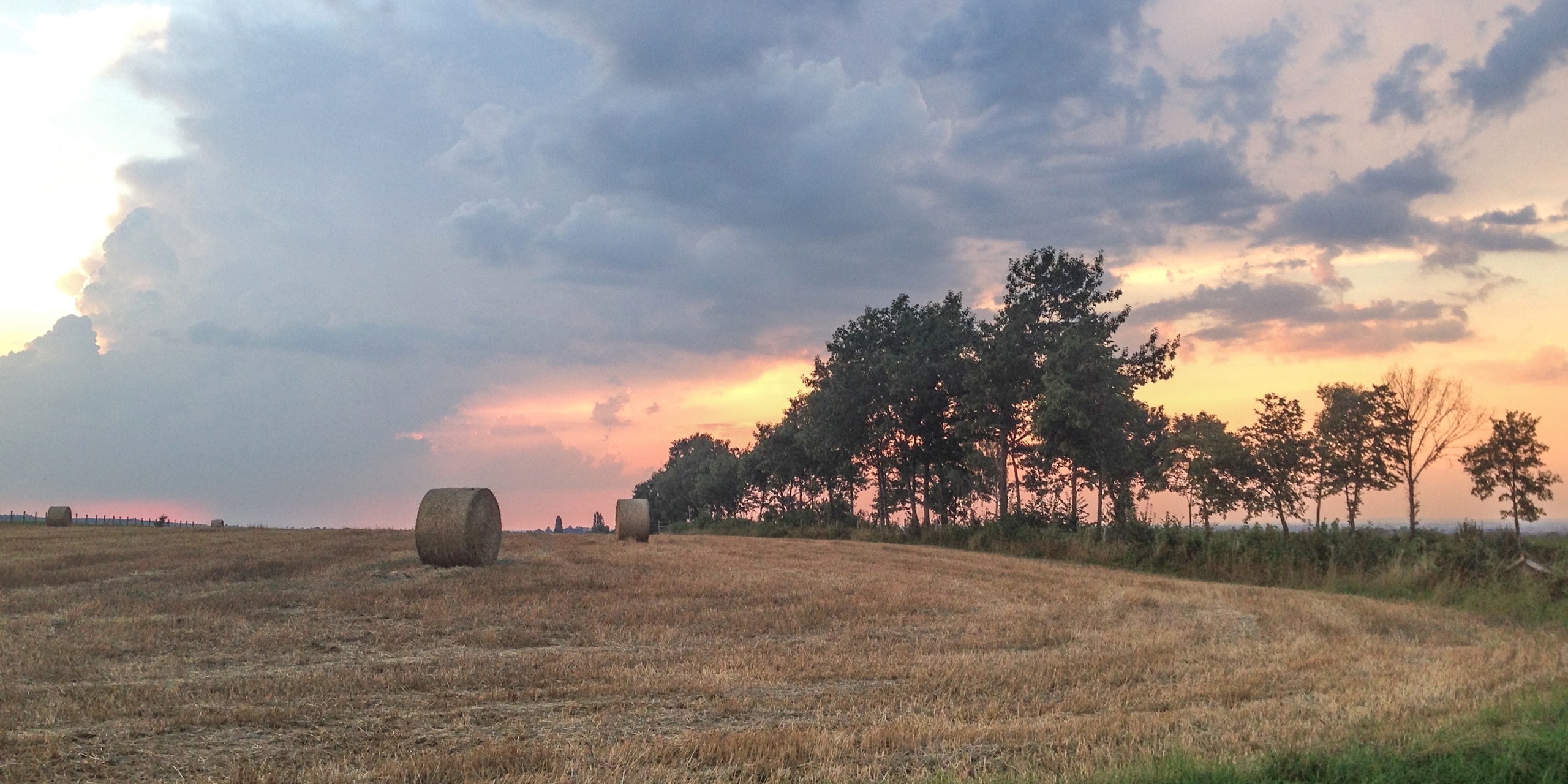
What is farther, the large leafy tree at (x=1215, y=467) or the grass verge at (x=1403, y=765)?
the large leafy tree at (x=1215, y=467)

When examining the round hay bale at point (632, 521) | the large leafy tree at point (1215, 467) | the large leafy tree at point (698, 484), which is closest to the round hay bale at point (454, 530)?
the round hay bale at point (632, 521)

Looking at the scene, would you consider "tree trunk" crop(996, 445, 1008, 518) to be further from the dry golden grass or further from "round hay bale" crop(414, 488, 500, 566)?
"round hay bale" crop(414, 488, 500, 566)

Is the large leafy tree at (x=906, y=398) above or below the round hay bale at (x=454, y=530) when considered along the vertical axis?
above

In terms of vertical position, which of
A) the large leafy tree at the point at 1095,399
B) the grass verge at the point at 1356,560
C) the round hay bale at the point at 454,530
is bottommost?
the grass verge at the point at 1356,560

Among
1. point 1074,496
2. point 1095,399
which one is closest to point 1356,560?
point 1095,399

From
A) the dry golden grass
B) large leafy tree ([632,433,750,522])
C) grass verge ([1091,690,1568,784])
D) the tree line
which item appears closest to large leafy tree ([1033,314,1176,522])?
the tree line

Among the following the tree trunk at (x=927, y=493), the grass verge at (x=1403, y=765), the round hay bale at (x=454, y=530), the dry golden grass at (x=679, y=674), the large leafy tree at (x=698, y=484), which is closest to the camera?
the grass verge at (x=1403, y=765)

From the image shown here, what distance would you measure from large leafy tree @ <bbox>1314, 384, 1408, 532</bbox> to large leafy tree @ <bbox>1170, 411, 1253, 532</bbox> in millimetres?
4708

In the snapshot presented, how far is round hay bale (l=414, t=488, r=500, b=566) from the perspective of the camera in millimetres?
22625

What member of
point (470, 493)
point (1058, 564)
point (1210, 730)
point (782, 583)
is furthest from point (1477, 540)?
point (470, 493)

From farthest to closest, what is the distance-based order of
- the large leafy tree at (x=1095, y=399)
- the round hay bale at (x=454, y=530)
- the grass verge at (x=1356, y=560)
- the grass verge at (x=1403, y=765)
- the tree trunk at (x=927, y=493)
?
the tree trunk at (x=927, y=493)
the large leafy tree at (x=1095, y=399)
the round hay bale at (x=454, y=530)
the grass verge at (x=1356, y=560)
the grass verge at (x=1403, y=765)

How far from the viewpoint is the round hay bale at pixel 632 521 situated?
37.0 m

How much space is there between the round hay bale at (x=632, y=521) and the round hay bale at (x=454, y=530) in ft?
43.6

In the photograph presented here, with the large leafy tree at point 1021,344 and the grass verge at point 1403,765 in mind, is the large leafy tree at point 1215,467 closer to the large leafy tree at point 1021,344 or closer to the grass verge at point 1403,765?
the large leafy tree at point 1021,344
